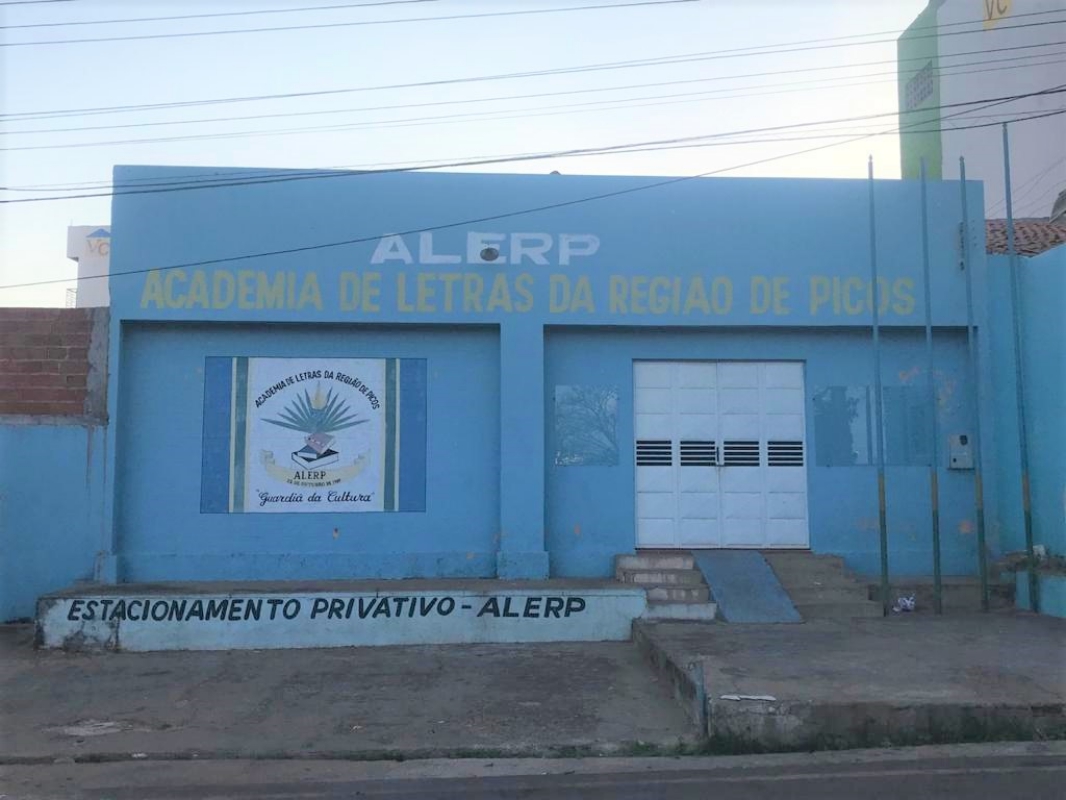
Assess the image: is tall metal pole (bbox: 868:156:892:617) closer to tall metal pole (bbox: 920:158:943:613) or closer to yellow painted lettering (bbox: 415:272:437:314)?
tall metal pole (bbox: 920:158:943:613)

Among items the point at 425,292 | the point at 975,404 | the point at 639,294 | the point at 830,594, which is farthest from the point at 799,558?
the point at 425,292

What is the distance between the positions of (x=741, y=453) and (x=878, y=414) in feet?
5.47

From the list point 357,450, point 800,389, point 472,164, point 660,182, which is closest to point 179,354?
point 357,450

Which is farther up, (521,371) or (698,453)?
(521,371)

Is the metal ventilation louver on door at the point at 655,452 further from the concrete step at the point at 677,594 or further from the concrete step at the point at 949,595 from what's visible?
the concrete step at the point at 949,595

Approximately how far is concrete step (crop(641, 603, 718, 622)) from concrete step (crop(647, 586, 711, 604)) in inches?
5.8

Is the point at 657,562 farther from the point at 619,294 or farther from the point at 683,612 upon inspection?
the point at 619,294

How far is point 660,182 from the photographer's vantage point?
1172cm

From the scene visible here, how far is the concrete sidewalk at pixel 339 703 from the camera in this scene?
6785 mm

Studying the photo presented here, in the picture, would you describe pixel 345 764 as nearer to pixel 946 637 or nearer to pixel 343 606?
pixel 343 606

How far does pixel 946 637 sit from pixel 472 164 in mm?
7425

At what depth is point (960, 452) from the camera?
11.5 m

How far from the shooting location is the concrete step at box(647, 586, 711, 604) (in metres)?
10.3

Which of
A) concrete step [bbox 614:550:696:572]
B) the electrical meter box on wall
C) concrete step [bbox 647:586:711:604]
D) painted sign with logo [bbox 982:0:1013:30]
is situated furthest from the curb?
painted sign with logo [bbox 982:0:1013:30]
